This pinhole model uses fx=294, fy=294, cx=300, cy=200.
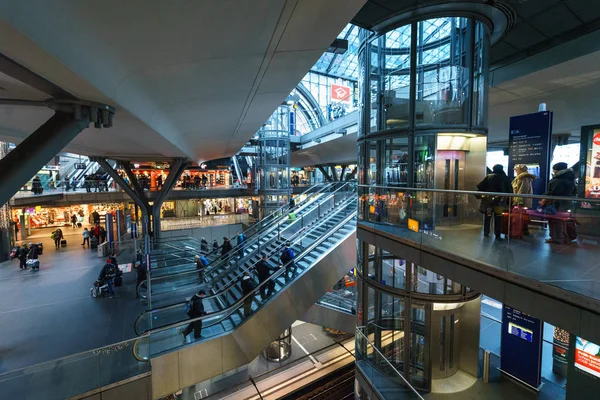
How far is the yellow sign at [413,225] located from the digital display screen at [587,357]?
328 cm

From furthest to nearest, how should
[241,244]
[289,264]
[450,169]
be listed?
1. [241,244]
2. [289,264]
3. [450,169]

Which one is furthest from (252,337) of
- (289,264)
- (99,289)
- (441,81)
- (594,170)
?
(594,170)

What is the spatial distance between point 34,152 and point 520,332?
9872 mm

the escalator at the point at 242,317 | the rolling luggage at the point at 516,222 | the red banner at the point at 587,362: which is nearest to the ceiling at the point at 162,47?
the rolling luggage at the point at 516,222

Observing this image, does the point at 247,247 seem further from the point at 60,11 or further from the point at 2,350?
the point at 60,11

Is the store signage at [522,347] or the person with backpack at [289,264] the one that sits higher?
the person with backpack at [289,264]

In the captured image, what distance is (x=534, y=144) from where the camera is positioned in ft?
21.1

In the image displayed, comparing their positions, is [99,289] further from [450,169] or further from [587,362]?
[587,362]

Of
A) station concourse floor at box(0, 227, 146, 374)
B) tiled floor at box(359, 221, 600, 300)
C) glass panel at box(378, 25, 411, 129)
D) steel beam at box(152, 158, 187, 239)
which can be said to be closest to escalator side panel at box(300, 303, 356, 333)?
station concourse floor at box(0, 227, 146, 374)

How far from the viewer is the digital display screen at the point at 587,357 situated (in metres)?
5.06

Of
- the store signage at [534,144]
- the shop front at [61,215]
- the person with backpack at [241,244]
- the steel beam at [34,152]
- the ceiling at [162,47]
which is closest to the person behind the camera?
the ceiling at [162,47]

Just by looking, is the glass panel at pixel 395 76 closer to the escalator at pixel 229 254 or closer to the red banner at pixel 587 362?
the red banner at pixel 587 362

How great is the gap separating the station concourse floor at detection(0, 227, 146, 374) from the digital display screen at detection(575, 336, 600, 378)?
9.32 meters

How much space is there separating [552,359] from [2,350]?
1348 centimetres
